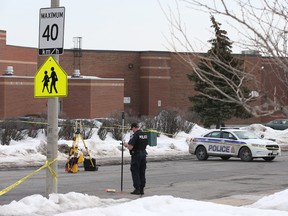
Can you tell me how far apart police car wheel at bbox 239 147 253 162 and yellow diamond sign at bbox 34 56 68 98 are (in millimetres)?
17017

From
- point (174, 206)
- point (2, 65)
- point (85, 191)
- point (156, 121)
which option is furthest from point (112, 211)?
point (2, 65)

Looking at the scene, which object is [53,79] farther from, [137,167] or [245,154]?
[245,154]

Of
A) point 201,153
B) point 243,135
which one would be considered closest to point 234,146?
point 243,135

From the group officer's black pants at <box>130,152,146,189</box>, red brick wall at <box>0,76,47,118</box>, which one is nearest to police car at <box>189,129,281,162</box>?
officer's black pants at <box>130,152,146,189</box>

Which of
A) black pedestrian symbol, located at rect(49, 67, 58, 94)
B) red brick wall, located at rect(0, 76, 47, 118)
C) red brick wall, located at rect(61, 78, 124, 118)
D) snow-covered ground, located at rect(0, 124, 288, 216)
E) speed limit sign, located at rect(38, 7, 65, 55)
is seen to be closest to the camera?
snow-covered ground, located at rect(0, 124, 288, 216)

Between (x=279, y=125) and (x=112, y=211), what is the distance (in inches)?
2050

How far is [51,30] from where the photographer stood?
42.7ft

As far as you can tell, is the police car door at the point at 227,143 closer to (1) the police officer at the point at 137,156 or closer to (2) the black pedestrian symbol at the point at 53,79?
(1) the police officer at the point at 137,156

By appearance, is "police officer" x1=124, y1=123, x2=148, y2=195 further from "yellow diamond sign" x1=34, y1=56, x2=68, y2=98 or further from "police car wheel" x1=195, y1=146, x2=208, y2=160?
"police car wheel" x1=195, y1=146, x2=208, y2=160

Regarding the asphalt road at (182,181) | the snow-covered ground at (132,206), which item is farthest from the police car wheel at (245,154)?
the snow-covered ground at (132,206)

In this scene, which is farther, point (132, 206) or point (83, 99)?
point (83, 99)

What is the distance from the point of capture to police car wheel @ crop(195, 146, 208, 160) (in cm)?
2995

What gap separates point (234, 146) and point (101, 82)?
34.2 metres

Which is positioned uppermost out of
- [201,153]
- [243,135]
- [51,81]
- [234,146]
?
[51,81]
